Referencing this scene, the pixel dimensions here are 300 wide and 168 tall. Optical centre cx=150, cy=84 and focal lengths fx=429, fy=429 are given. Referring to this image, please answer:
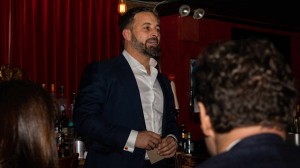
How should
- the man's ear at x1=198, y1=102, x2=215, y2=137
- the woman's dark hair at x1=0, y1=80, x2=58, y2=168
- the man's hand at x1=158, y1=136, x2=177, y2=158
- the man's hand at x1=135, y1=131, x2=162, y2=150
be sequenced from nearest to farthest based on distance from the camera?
the man's ear at x1=198, y1=102, x2=215, y2=137
the woman's dark hair at x1=0, y1=80, x2=58, y2=168
the man's hand at x1=135, y1=131, x2=162, y2=150
the man's hand at x1=158, y1=136, x2=177, y2=158

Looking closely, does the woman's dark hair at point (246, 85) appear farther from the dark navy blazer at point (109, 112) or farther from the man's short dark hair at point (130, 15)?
the man's short dark hair at point (130, 15)

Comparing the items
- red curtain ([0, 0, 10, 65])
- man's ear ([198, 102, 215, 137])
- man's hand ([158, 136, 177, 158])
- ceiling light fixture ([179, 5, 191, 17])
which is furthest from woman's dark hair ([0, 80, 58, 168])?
ceiling light fixture ([179, 5, 191, 17])

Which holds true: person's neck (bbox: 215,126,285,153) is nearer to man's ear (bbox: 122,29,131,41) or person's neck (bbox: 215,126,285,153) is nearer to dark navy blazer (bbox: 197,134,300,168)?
dark navy blazer (bbox: 197,134,300,168)

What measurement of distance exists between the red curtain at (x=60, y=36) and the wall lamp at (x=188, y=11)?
3.10 feet

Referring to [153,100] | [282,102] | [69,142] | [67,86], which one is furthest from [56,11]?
[282,102]

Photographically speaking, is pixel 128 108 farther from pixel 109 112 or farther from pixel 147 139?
pixel 147 139

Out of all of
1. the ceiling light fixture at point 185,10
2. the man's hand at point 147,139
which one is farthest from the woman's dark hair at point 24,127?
the ceiling light fixture at point 185,10

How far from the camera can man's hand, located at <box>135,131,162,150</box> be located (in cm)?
194

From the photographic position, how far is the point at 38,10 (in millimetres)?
5121

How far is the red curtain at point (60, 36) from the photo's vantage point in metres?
4.99

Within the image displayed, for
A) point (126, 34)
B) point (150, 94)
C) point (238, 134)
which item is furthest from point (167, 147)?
point (238, 134)

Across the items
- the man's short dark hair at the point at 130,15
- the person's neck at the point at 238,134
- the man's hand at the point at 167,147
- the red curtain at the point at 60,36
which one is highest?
the red curtain at the point at 60,36

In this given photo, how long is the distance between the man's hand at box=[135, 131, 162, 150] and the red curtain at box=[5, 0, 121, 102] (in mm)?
3319

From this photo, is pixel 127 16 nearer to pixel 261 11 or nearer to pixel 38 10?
pixel 38 10
